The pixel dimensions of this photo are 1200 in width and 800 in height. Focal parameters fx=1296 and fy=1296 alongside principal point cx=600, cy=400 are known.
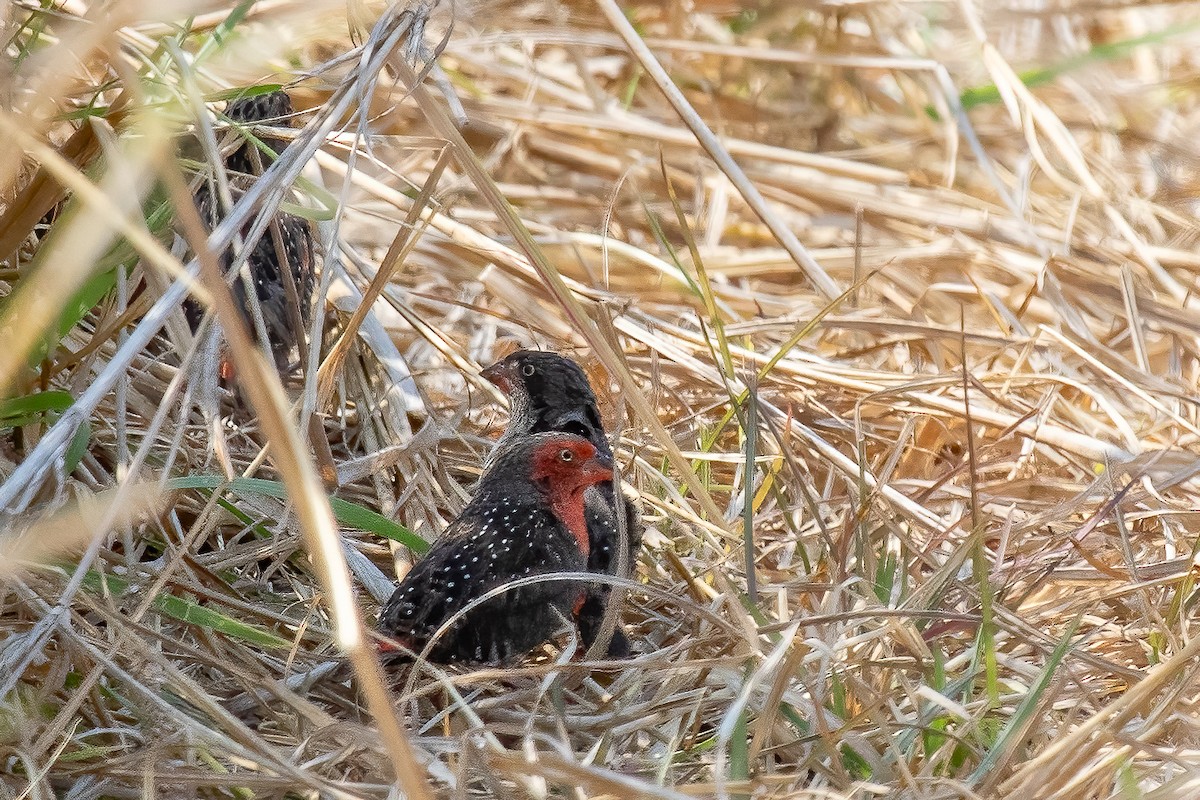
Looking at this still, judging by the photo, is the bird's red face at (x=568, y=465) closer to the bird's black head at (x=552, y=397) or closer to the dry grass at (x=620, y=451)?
the dry grass at (x=620, y=451)

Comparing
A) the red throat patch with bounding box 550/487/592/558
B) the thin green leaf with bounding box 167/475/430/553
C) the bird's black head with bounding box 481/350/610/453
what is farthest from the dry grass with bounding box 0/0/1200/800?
the red throat patch with bounding box 550/487/592/558

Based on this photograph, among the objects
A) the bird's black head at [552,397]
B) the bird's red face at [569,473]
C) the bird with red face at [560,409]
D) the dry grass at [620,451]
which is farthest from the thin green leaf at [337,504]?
the bird's black head at [552,397]

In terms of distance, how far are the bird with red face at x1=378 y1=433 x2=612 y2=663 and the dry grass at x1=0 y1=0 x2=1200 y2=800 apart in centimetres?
13

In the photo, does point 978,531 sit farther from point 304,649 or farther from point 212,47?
point 212,47

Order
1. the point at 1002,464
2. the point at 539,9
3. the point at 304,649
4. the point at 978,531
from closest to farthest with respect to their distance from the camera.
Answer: the point at 978,531, the point at 304,649, the point at 1002,464, the point at 539,9

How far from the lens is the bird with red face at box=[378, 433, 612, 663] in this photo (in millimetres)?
3025

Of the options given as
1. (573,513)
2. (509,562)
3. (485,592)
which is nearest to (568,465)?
(573,513)

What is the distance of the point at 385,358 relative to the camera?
4141 mm

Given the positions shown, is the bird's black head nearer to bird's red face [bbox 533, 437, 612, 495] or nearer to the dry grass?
the dry grass

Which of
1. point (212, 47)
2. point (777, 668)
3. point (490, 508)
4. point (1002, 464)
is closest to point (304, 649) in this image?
point (490, 508)

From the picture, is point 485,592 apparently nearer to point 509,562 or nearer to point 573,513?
point 509,562

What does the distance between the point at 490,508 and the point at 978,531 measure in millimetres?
1303

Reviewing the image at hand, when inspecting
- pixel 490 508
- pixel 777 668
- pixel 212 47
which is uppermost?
pixel 212 47

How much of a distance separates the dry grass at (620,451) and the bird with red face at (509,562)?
13cm
